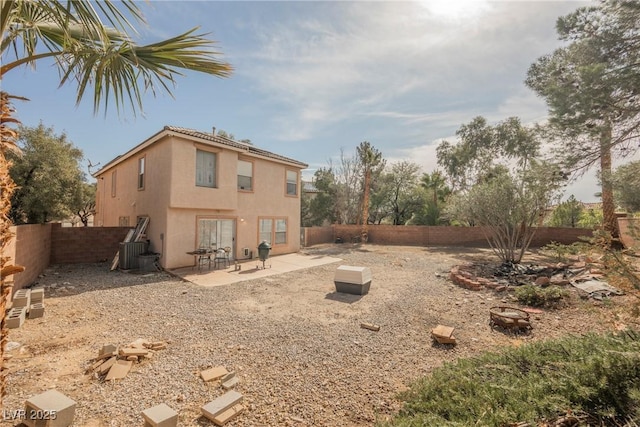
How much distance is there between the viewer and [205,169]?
12.7 meters

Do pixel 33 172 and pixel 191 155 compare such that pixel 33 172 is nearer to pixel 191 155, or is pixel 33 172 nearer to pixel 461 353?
pixel 191 155

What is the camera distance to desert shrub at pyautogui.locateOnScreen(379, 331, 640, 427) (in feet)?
8.38

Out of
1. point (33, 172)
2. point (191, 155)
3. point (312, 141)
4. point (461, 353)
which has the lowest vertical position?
point (461, 353)

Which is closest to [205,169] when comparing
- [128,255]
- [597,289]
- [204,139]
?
[204,139]

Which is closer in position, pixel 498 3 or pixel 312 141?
pixel 498 3

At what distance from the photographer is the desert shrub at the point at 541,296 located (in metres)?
7.70

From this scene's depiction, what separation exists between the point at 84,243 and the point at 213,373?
13.0 metres

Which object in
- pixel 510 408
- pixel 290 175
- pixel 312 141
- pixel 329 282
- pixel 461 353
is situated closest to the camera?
pixel 510 408

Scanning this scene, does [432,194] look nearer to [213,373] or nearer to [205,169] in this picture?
[205,169]

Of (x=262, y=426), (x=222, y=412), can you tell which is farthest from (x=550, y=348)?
(x=222, y=412)

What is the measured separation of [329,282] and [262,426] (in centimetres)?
735

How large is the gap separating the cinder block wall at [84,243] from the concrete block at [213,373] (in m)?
12.6

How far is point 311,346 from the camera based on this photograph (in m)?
5.25

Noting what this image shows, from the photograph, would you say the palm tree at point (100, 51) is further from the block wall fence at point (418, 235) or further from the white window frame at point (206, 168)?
the block wall fence at point (418, 235)
